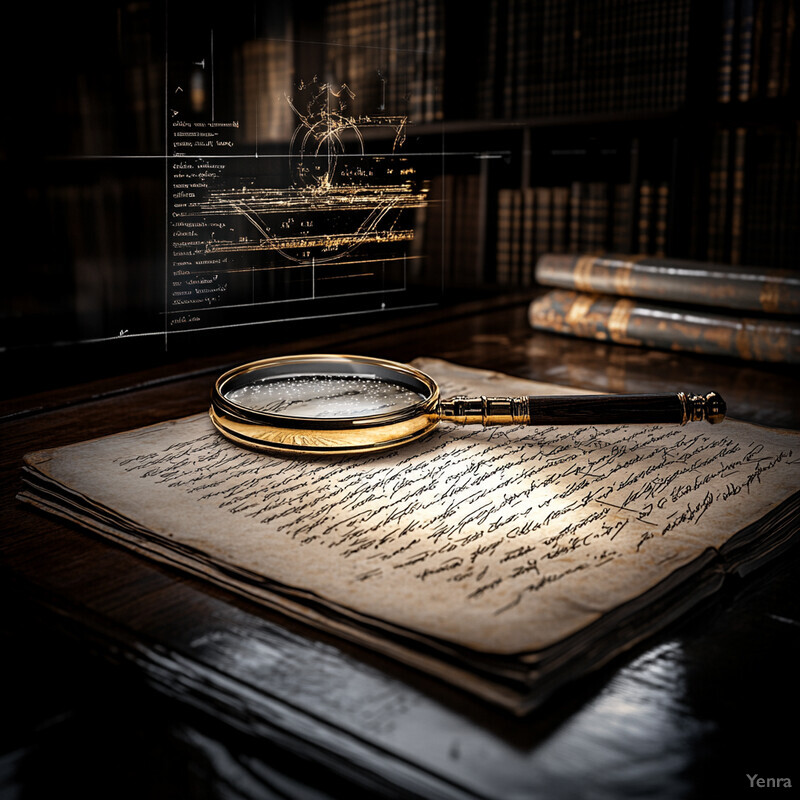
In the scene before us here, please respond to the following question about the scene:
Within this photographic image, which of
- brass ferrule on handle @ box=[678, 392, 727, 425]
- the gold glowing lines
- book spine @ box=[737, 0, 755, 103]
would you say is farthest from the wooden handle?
book spine @ box=[737, 0, 755, 103]

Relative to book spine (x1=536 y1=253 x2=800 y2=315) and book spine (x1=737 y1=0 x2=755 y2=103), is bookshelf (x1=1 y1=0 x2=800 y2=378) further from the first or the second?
book spine (x1=536 y1=253 x2=800 y2=315)

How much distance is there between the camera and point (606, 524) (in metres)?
0.67

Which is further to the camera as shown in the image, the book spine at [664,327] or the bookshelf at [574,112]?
the bookshelf at [574,112]

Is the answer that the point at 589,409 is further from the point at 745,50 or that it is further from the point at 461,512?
the point at 745,50

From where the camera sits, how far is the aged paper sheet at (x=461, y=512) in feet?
1.79

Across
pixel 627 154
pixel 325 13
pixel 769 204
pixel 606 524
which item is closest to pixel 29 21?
pixel 606 524

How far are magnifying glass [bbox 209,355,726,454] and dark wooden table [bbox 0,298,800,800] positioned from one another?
0.19 metres

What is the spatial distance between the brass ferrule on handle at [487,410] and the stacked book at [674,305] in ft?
1.89

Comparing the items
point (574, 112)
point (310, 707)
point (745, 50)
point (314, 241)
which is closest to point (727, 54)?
point (745, 50)

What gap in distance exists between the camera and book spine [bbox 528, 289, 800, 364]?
1.24 metres

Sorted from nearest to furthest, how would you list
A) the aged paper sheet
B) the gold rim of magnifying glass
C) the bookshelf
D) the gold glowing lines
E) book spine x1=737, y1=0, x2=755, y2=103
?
the aged paper sheet
the gold rim of magnifying glass
the gold glowing lines
the bookshelf
book spine x1=737, y1=0, x2=755, y2=103

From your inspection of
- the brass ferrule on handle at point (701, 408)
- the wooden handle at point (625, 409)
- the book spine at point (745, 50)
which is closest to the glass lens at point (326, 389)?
the wooden handle at point (625, 409)

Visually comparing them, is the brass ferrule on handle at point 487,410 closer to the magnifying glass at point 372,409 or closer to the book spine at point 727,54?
the magnifying glass at point 372,409

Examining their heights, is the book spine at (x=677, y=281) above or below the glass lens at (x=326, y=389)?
above
